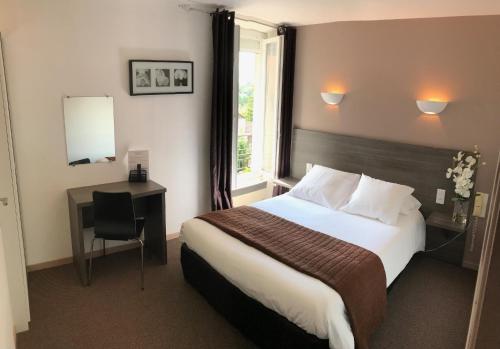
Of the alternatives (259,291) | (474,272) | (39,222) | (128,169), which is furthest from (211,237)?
(474,272)

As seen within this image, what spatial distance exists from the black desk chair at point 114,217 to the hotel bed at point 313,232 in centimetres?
46

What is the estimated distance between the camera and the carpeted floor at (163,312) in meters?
2.60

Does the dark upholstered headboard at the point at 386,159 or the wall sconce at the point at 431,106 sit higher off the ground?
the wall sconce at the point at 431,106

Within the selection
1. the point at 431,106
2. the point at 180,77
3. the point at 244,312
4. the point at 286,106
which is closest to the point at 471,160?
the point at 431,106

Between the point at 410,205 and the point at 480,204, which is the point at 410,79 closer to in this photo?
the point at 410,205

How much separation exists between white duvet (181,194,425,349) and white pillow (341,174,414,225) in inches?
3.0

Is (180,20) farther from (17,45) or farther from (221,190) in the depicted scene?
(221,190)

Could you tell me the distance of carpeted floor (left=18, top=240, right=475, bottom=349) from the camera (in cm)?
260

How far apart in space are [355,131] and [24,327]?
3.49m

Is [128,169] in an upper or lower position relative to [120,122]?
lower

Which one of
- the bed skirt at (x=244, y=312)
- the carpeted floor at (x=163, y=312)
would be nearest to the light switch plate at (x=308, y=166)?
the carpeted floor at (x=163, y=312)

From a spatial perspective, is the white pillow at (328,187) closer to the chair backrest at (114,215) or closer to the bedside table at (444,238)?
the bedside table at (444,238)

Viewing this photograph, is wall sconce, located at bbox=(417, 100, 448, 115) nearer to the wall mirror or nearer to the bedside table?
the bedside table

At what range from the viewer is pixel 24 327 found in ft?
8.59
